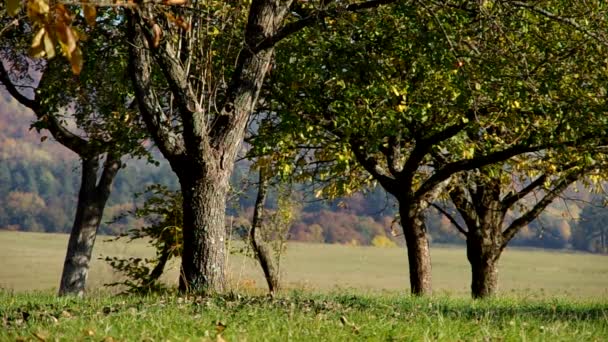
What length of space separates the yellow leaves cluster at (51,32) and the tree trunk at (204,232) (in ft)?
23.7

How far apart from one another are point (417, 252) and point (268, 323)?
13321 mm

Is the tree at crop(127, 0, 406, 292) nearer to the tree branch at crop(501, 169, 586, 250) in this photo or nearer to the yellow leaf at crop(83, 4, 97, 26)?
the yellow leaf at crop(83, 4, 97, 26)

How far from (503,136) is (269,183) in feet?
23.2

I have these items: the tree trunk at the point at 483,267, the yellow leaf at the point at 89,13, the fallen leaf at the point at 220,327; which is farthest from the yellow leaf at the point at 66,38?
the tree trunk at the point at 483,267

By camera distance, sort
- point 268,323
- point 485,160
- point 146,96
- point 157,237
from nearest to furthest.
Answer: point 268,323 < point 146,96 < point 485,160 < point 157,237

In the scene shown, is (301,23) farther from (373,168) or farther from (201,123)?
(373,168)

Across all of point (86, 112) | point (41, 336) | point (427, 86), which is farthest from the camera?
point (86, 112)

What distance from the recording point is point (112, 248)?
21859mm

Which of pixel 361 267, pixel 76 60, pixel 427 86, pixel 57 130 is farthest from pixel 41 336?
pixel 361 267

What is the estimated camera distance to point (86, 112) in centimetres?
2169

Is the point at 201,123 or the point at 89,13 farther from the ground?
the point at 201,123

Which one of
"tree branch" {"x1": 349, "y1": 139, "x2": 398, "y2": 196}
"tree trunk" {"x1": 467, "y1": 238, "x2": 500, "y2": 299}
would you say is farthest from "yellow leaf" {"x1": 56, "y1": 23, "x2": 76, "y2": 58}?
"tree trunk" {"x1": 467, "y1": 238, "x2": 500, "y2": 299}

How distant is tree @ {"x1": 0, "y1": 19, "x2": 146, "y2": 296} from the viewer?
18562 millimetres

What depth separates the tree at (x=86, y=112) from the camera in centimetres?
1856
